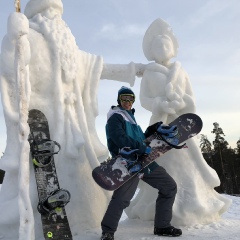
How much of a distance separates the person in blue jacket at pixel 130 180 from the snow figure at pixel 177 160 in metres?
0.40

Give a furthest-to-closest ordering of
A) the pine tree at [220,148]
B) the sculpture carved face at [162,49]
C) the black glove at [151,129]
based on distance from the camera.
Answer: the pine tree at [220,148] < the sculpture carved face at [162,49] < the black glove at [151,129]

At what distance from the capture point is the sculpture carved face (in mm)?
4441

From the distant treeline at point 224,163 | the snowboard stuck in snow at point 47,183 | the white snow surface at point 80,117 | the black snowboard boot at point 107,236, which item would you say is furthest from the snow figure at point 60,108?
the distant treeline at point 224,163

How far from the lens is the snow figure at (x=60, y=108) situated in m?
3.32

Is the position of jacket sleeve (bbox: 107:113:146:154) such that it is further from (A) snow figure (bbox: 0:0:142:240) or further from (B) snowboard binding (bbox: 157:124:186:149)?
(A) snow figure (bbox: 0:0:142:240)

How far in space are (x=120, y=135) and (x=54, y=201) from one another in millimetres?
845

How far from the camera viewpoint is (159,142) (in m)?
3.50

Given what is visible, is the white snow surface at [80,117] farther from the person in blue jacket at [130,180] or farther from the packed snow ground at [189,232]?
the person in blue jacket at [130,180]

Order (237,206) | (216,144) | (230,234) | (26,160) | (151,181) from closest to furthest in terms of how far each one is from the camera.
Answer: (26,160)
(230,234)
(151,181)
(237,206)
(216,144)

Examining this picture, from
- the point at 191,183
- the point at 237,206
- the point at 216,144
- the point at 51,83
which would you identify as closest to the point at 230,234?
the point at 191,183

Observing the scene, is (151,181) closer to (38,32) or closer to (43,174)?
(43,174)

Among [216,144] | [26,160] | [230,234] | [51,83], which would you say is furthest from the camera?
[216,144]

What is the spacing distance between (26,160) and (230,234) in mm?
2068

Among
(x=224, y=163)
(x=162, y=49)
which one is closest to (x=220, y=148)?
(x=224, y=163)
